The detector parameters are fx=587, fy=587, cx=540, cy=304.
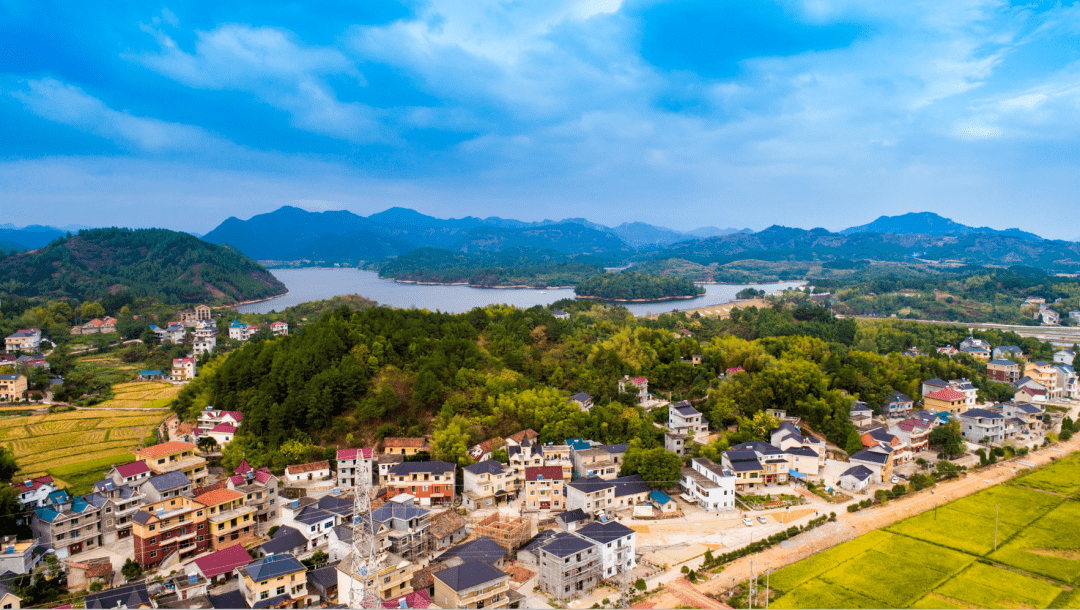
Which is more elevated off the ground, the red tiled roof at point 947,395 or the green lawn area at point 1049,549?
the red tiled roof at point 947,395

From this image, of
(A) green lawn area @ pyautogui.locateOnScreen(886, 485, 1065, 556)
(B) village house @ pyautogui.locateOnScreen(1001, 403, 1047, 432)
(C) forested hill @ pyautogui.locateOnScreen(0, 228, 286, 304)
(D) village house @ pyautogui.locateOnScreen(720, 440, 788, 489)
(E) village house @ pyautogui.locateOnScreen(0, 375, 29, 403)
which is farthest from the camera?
(C) forested hill @ pyautogui.locateOnScreen(0, 228, 286, 304)

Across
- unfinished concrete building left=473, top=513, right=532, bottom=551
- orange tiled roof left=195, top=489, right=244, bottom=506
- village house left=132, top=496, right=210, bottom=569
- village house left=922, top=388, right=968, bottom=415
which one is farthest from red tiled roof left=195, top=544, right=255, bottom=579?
village house left=922, top=388, right=968, bottom=415

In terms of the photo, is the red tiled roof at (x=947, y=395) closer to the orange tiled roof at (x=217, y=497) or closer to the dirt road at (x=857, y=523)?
the dirt road at (x=857, y=523)

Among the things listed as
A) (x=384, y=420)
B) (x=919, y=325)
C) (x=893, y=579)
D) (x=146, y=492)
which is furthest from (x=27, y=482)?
(x=919, y=325)

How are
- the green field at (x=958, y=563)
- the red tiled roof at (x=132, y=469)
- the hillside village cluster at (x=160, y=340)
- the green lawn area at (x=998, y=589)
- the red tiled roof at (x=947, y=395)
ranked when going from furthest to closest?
the hillside village cluster at (x=160, y=340), the red tiled roof at (x=947, y=395), the red tiled roof at (x=132, y=469), the green field at (x=958, y=563), the green lawn area at (x=998, y=589)

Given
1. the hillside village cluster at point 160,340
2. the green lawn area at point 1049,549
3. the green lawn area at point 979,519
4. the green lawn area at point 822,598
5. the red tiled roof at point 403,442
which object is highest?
the hillside village cluster at point 160,340

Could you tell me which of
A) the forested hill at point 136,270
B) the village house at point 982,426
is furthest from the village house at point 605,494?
the forested hill at point 136,270

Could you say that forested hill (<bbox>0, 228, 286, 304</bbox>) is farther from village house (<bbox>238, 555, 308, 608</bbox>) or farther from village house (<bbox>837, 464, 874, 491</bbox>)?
village house (<bbox>837, 464, 874, 491</bbox>)

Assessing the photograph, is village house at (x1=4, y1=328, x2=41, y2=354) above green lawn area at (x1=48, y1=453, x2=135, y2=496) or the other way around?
above
